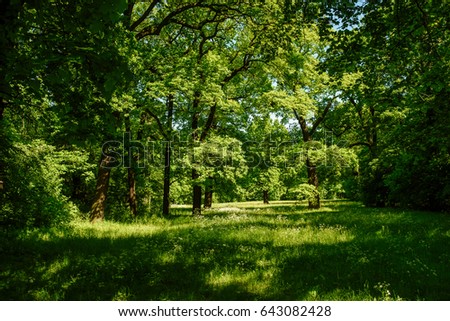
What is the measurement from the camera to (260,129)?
2745cm

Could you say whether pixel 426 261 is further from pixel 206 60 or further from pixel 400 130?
pixel 206 60

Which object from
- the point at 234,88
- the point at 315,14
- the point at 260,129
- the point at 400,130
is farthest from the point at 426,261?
the point at 260,129

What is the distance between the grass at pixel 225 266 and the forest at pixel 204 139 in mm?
53

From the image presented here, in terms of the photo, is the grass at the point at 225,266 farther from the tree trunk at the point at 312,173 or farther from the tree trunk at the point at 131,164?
the tree trunk at the point at 312,173

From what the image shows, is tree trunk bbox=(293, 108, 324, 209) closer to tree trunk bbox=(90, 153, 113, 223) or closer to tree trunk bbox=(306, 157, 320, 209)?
tree trunk bbox=(306, 157, 320, 209)

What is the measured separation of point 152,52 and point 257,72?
33.5 feet

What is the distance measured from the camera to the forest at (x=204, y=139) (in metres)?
5.56

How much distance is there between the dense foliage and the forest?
71 millimetres

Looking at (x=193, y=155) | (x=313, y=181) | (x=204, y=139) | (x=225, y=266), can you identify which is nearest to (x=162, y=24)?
(x=193, y=155)

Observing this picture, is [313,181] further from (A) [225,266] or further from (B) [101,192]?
(A) [225,266]

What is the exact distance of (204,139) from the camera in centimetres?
2188

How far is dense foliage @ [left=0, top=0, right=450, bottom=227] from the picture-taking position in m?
5.65

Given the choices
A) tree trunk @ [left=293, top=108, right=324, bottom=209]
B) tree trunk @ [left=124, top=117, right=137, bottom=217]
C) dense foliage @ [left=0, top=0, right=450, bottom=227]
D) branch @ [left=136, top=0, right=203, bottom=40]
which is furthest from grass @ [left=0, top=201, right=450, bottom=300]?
tree trunk @ [left=293, top=108, right=324, bottom=209]

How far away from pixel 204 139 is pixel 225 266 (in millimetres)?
15232
